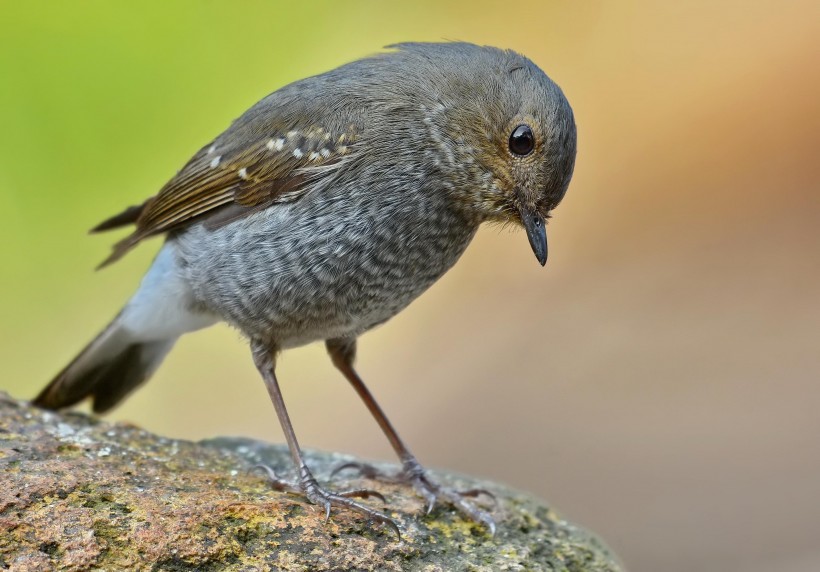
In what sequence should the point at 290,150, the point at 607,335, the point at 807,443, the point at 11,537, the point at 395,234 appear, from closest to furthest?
1. the point at 11,537
2. the point at 395,234
3. the point at 290,150
4. the point at 807,443
5. the point at 607,335

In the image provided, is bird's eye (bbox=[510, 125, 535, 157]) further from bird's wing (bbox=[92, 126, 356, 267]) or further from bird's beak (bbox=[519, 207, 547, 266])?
bird's wing (bbox=[92, 126, 356, 267])

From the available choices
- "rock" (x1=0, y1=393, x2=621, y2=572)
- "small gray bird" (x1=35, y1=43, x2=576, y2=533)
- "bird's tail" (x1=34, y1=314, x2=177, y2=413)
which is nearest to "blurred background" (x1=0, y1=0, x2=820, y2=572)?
"bird's tail" (x1=34, y1=314, x2=177, y2=413)

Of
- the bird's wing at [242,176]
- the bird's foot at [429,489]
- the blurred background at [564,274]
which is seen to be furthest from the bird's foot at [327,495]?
the blurred background at [564,274]

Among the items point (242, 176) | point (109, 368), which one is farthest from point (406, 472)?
point (109, 368)

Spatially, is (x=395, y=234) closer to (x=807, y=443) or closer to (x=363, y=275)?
(x=363, y=275)

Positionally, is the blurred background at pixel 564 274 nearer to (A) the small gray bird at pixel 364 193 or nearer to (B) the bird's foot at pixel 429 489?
(B) the bird's foot at pixel 429 489

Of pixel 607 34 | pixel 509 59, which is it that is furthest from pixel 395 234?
pixel 607 34

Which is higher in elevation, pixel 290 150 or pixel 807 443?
pixel 807 443
